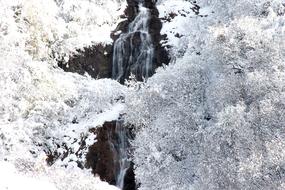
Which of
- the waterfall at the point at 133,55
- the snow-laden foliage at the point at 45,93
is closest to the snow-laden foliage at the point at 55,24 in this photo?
the snow-laden foliage at the point at 45,93

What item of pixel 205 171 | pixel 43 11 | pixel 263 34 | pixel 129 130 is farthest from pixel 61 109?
pixel 263 34

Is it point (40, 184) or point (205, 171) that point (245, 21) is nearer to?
point (205, 171)

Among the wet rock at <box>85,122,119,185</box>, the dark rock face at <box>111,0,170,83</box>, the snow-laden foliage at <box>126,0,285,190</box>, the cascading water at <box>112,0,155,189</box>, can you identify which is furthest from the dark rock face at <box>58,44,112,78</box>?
the wet rock at <box>85,122,119,185</box>

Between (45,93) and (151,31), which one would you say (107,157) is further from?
(151,31)

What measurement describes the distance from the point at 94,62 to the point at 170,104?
666 centimetres

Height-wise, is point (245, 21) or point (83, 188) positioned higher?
point (245, 21)

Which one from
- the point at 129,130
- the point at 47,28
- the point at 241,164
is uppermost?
the point at 47,28

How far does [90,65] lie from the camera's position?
27.4 metres

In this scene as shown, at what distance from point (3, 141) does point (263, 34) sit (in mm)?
11406

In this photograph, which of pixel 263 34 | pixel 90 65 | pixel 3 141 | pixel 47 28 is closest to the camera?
pixel 3 141

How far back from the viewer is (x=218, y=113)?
19562 millimetres

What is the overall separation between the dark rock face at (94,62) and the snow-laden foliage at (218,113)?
4381mm

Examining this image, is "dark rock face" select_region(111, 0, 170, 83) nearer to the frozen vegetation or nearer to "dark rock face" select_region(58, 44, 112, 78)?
"dark rock face" select_region(58, 44, 112, 78)

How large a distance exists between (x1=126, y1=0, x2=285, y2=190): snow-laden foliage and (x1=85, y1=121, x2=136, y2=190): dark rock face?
1251 mm
